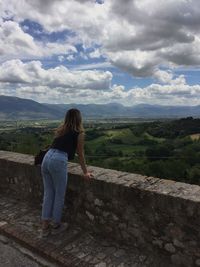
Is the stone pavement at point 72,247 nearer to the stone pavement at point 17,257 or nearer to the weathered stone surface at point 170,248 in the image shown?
the stone pavement at point 17,257

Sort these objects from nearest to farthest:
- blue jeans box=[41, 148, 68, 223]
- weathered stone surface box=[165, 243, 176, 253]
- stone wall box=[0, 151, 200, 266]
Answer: stone wall box=[0, 151, 200, 266] < weathered stone surface box=[165, 243, 176, 253] < blue jeans box=[41, 148, 68, 223]

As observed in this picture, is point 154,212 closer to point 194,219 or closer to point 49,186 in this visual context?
point 194,219

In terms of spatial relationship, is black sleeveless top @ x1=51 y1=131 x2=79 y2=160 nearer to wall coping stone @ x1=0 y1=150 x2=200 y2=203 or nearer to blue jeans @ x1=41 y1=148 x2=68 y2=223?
blue jeans @ x1=41 y1=148 x2=68 y2=223

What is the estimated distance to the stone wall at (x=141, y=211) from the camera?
11.6ft

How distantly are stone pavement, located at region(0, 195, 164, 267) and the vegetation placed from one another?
16898 millimetres

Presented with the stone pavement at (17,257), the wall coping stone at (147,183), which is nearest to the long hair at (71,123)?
the wall coping stone at (147,183)

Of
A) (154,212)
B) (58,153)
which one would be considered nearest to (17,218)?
(58,153)

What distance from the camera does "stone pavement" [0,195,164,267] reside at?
3.93 metres

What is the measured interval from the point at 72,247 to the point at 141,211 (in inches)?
42.9

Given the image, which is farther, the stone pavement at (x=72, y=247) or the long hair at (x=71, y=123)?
the long hair at (x=71, y=123)

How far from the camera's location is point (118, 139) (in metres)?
67.4

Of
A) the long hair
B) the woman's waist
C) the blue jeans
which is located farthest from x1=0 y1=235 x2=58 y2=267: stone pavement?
the long hair

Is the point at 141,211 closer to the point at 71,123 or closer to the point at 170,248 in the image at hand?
the point at 170,248

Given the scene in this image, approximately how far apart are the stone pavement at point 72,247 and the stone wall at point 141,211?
125mm
